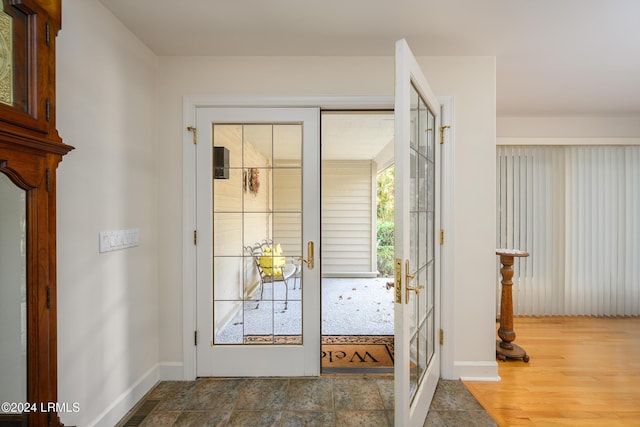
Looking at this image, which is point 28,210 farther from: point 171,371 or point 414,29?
point 414,29

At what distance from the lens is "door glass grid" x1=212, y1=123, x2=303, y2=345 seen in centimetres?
231

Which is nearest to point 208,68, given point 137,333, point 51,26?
point 51,26

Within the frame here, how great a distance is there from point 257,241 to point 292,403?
115 cm

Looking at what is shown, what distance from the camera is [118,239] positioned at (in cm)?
185

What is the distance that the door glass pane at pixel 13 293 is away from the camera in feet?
3.46

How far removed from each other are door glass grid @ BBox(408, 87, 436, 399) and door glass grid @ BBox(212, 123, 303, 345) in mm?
881

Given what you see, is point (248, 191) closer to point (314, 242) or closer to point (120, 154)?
point (314, 242)

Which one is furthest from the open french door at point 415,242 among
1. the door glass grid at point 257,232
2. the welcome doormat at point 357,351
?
the door glass grid at point 257,232

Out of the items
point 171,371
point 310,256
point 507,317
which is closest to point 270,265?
point 310,256

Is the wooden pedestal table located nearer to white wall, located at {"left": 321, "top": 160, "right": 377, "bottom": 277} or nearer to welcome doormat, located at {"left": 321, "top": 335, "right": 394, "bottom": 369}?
welcome doormat, located at {"left": 321, "top": 335, "right": 394, "bottom": 369}

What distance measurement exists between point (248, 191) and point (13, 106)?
4.53 feet

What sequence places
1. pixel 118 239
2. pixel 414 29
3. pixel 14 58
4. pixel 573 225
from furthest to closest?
1. pixel 573 225
2. pixel 414 29
3. pixel 118 239
4. pixel 14 58

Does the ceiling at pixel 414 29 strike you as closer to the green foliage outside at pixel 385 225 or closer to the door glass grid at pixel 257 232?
the door glass grid at pixel 257 232

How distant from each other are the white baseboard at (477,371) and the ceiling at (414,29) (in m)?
2.38
